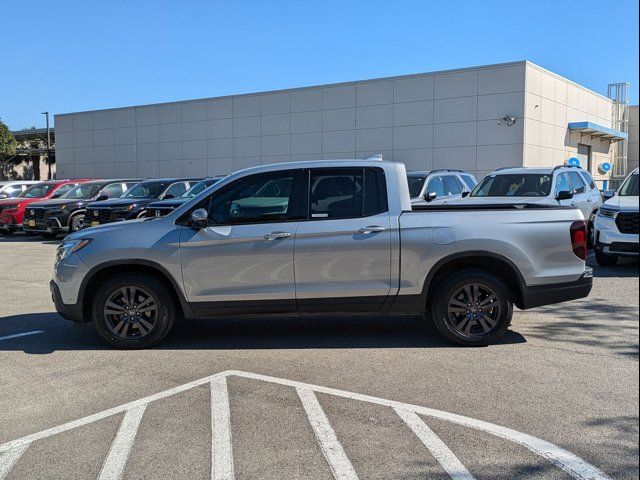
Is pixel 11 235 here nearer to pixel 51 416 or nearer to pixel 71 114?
pixel 51 416

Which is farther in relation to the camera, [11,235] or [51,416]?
[11,235]

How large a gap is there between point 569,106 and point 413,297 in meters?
29.5

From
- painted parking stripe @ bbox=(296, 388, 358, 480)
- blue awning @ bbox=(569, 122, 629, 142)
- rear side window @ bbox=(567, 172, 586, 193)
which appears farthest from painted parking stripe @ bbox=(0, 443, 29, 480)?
blue awning @ bbox=(569, 122, 629, 142)

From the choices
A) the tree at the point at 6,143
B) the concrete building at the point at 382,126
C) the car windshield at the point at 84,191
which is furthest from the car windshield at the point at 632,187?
the tree at the point at 6,143

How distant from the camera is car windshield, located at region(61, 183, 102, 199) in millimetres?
19531

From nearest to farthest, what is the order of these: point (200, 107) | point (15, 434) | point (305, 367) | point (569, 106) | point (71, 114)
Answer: point (15, 434)
point (305, 367)
point (569, 106)
point (200, 107)
point (71, 114)

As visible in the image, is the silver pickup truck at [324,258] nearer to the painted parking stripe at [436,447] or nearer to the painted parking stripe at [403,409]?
the painted parking stripe at [403,409]

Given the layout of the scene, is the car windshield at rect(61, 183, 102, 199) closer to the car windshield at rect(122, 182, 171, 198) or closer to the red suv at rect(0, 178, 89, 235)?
the red suv at rect(0, 178, 89, 235)

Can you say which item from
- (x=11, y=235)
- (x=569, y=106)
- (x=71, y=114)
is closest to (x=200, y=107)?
(x=71, y=114)

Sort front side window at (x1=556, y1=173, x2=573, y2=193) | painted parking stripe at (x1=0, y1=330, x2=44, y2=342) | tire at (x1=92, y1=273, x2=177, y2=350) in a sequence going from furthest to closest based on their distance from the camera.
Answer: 1. front side window at (x1=556, y1=173, x2=573, y2=193)
2. painted parking stripe at (x1=0, y1=330, x2=44, y2=342)
3. tire at (x1=92, y1=273, x2=177, y2=350)

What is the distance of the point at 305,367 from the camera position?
18.7 feet

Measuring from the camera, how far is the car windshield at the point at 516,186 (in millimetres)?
12508

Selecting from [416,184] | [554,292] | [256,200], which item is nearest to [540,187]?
[416,184]

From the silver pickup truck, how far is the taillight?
1 cm
